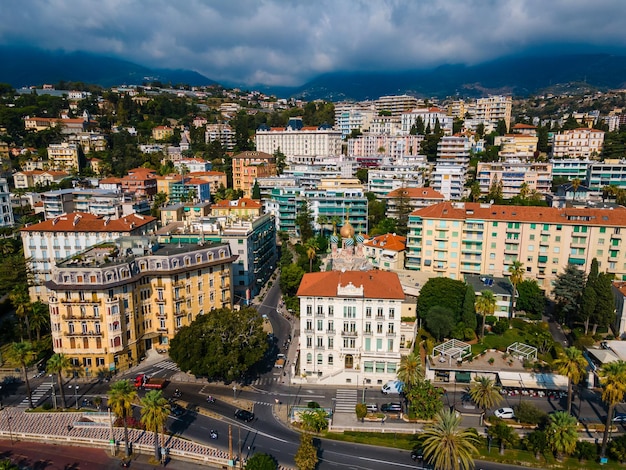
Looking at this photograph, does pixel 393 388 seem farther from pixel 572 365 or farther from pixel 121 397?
pixel 121 397

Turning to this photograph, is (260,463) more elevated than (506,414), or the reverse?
(260,463)

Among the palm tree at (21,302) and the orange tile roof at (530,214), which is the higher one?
the orange tile roof at (530,214)

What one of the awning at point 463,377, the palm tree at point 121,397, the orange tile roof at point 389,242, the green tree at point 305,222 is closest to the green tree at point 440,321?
the awning at point 463,377

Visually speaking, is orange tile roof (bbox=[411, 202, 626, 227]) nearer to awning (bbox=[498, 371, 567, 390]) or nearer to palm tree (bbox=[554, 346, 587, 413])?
awning (bbox=[498, 371, 567, 390])

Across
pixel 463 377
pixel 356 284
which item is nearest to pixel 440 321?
pixel 463 377

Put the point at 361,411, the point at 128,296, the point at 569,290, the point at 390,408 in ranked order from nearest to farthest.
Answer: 1. the point at 361,411
2. the point at 390,408
3. the point at 128,296
4. the point at 569,290

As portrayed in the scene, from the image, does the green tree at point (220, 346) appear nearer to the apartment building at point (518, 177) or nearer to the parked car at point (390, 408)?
the parked car at point (390, 408)

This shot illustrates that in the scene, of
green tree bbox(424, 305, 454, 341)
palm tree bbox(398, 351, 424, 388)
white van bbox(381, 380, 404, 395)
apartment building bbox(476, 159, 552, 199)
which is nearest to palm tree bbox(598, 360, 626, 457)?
palm tree bbox(398, 351, 424, 388)
